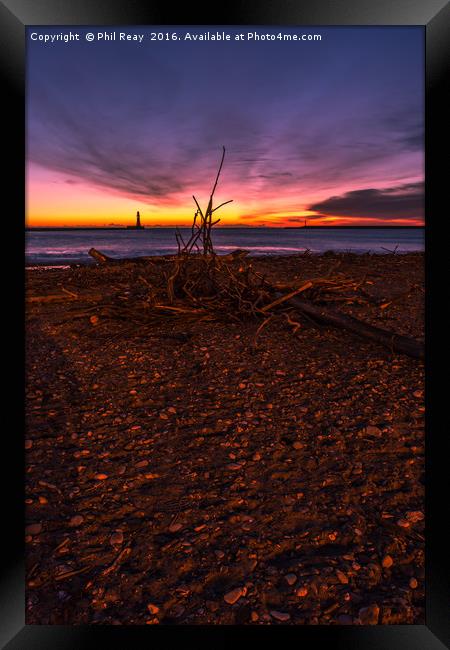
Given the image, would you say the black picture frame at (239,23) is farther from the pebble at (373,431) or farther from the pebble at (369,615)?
the pebble at (373,431)

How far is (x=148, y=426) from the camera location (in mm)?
2539

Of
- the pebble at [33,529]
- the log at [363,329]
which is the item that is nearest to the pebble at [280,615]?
the pebble at [33,529]

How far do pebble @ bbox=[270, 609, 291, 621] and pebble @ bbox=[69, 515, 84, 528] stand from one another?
0.85 m

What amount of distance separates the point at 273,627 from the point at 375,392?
200 centimetres

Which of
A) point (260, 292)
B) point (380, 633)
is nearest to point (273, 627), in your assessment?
point (380, 633)

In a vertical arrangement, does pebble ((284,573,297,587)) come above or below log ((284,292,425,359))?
below

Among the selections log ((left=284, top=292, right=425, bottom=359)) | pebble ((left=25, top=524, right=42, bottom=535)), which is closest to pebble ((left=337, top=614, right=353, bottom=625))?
pebble ((left=25, top=524, right=42, bottom=535))

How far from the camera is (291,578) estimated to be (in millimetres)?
1454

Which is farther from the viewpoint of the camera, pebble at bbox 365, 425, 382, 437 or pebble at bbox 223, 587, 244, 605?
pebble at bbox 365, 425, 382, 437

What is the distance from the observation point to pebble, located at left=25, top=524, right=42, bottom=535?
1.70 metres

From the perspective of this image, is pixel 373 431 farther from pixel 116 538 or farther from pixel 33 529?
pixel 33 529

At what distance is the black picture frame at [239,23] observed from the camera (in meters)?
1.36

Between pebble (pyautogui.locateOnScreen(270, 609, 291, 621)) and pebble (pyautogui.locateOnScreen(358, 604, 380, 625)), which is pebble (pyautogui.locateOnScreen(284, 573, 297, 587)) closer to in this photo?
pebble (pyautogui.locateOnScreen(270, 609, 291, 621))
